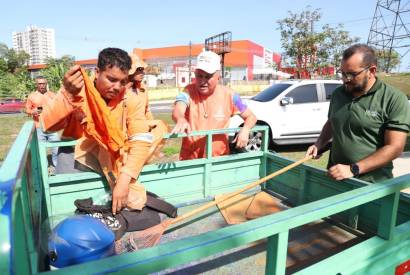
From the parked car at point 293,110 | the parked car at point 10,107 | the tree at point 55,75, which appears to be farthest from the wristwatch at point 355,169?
the parked car at point 10,107

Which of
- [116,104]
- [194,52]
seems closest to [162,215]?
[116,104]

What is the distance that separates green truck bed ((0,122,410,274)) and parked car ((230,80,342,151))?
4.18m

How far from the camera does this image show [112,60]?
195cm

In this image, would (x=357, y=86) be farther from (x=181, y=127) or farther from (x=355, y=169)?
(x=181, y=127)

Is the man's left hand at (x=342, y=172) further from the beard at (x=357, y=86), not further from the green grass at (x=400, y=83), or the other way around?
the green grass at (x=400, y=83)

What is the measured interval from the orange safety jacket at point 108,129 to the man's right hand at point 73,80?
0.11 feet

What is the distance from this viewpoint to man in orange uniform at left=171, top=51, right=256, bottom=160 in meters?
2.89

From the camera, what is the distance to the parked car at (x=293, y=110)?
7.43 m

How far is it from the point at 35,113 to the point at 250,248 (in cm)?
525

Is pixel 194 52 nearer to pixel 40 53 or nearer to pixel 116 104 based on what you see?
pixel 40 53

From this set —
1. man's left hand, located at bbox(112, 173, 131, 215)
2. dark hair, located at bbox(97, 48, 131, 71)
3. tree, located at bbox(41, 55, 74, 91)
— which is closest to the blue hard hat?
man's left hand, located at bbox(112, 173, 131, 215)

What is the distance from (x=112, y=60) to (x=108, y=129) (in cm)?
43

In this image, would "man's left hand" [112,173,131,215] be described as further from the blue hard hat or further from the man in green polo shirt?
the man in green polo shirt

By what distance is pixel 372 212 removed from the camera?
91.0 inches
